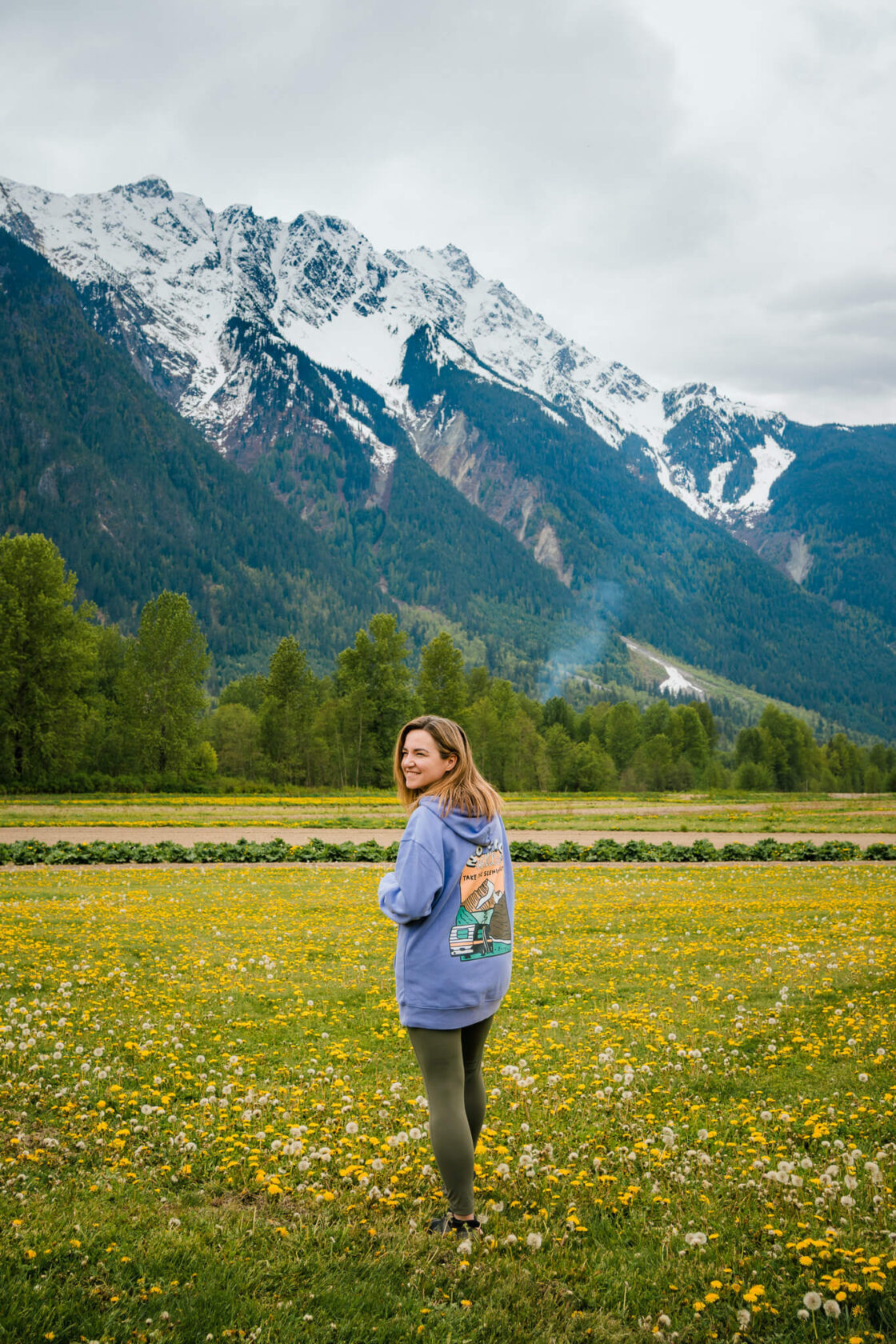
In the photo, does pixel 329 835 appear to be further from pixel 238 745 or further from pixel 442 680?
pixel 238 745

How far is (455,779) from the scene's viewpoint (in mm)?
5156

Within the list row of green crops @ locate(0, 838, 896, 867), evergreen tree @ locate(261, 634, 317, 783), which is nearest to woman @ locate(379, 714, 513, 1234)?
row of green crops @ locate(0, 838, 896, 867)

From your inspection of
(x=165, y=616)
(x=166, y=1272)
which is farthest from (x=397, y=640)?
(x=166, y=1272)

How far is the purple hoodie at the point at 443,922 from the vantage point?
472 cm

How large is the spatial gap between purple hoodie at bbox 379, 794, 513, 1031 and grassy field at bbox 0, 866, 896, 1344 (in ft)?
4.92

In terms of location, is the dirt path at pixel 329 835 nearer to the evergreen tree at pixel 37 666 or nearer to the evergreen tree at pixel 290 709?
the evergreen tree at pixel 37 666

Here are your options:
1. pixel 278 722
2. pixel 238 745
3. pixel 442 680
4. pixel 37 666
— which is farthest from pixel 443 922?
pixel 238 745

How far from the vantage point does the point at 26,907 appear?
1612 centimetres

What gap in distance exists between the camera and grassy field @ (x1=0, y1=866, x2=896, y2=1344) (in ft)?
13.9

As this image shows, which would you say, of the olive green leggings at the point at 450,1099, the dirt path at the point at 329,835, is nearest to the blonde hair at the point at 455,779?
the olive green leggings at the point at 450,1099

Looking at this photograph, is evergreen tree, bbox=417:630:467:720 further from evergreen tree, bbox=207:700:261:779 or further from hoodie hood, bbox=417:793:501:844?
hoodie hood, bbox=417:793:501:844

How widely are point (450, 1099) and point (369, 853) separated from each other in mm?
24782

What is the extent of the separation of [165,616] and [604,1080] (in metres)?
66.7

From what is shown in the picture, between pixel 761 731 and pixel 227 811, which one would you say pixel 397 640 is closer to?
pixel 227 811
